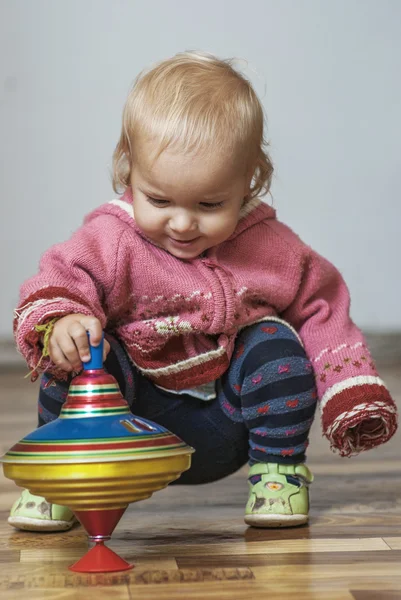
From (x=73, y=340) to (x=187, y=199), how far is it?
0.62ft

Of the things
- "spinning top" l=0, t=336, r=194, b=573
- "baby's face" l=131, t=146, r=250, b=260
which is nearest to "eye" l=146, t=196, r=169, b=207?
"baby's face" l=131, t=146, r=250, b=260

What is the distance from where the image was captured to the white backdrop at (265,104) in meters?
2.58

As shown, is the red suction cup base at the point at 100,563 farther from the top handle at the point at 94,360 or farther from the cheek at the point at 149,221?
the cheek at the point at 149,221

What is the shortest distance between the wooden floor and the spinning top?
0.16 feet

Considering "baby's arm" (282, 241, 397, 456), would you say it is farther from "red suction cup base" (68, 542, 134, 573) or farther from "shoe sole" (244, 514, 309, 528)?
"red suction cup base" (68, 542, 134, 573)

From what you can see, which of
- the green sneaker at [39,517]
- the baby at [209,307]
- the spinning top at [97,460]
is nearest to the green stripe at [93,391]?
the spinning top at [97,460]

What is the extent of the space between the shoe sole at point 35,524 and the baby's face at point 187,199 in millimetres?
296

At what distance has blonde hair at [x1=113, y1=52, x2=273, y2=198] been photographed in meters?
0.94

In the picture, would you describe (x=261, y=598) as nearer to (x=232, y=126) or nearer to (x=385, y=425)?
(x=385, y=425)

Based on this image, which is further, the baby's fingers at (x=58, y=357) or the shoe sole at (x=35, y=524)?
the shoe sole at (x=35, y=524)

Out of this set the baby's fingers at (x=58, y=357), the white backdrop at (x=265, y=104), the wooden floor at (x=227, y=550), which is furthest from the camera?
the white backdrop at (x=265, y=104)

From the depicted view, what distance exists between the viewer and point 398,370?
8.28 feet

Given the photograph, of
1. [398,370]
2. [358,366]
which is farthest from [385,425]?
[398,370]

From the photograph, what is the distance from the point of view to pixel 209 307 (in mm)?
1021
